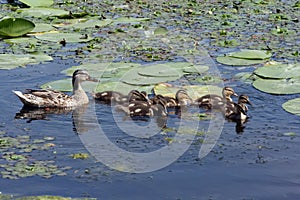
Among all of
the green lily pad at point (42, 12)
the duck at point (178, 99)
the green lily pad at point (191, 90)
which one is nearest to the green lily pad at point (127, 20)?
the green lily pad at point (42, 12)

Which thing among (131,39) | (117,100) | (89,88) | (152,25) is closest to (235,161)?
(117,100)

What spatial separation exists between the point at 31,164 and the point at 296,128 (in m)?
3.65

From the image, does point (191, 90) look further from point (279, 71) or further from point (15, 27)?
point (15, 27)

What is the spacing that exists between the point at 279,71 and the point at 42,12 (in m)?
7.10

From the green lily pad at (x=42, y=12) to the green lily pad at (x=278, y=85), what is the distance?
6677mm

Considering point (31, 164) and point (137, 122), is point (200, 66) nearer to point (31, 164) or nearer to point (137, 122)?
point (137, 122)

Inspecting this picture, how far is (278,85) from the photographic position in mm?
11250

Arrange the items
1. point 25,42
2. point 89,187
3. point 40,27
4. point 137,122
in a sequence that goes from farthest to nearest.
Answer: point 40,27 < point 25,42 < point 137,122 < point 89,187

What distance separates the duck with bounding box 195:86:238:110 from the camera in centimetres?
1087

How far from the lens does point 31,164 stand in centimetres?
847

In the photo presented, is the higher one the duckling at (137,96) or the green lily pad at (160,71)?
the green lily pad at (160,71)

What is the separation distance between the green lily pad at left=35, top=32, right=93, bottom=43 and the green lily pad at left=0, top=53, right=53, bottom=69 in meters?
1.26

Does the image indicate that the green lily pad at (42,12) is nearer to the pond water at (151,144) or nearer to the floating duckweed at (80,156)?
the pond water at (151,144)

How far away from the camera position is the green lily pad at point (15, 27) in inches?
569
